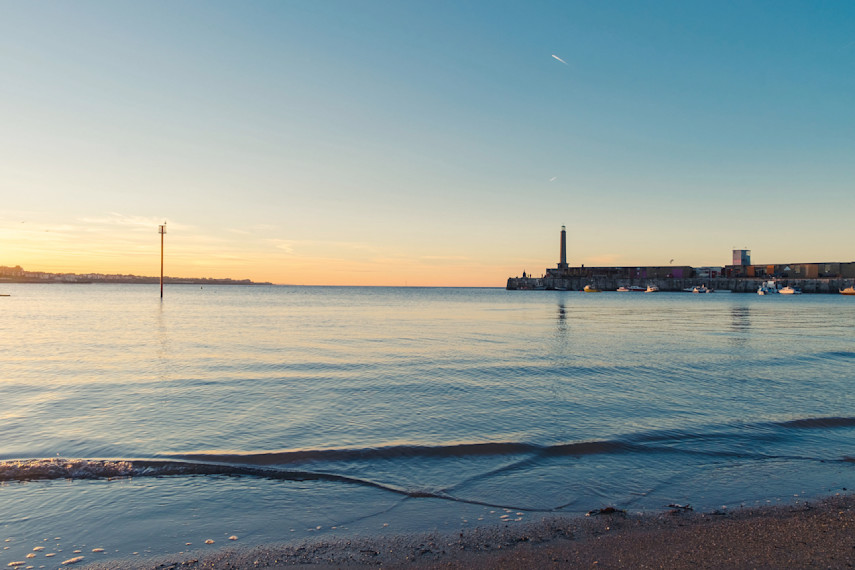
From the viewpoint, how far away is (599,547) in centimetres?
584

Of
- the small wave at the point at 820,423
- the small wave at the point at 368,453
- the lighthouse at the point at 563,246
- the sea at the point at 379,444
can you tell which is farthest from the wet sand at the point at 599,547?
the lighthouse at the point at 563,246

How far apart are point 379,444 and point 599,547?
18.6 ft

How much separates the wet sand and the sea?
0.40m

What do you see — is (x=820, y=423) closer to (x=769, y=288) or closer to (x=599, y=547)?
(x=599, y=547)

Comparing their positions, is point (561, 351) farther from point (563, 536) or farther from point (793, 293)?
point (793, 293)

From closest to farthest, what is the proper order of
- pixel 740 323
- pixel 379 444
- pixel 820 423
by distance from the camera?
pixel 379 444, pixel 820 423, pixel 740 323

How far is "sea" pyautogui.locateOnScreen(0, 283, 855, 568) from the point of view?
694 centimetres

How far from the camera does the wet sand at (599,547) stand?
5488mm

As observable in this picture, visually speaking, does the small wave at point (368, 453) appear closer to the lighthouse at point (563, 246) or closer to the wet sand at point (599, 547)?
the wet sand at point (599, 547)

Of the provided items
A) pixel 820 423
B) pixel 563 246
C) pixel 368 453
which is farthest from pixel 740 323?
pixel 563 246

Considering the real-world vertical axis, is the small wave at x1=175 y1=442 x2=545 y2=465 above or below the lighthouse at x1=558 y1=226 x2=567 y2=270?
below

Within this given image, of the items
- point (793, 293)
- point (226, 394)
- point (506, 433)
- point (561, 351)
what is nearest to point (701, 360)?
point (561, 351)

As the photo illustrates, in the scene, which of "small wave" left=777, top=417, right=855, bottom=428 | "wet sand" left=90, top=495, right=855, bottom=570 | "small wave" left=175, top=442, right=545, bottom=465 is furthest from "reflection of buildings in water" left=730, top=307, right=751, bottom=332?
"wet sand" left=90, top=495, right=855, bottom=570

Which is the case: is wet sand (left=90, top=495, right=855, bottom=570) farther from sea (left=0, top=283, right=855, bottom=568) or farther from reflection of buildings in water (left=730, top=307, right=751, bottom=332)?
reflection of buildings in water (left=730, top=307, right=751, bottom=332)
